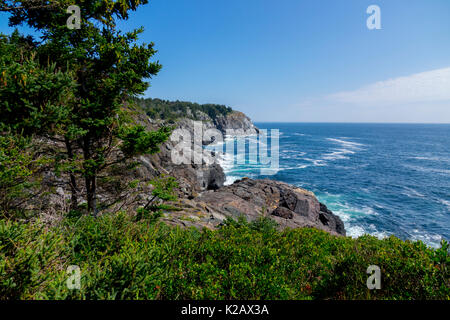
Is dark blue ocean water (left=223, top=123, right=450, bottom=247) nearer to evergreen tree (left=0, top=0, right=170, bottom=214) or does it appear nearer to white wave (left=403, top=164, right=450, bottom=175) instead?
white wave (left=403, top=164, right=450, bottom=175)

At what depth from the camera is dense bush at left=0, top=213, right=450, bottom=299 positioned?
3717 millimetres

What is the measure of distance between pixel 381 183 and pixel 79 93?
48390mm

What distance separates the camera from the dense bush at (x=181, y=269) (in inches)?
146

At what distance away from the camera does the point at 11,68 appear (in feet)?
18.1

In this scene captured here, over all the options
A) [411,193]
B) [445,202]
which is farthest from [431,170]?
[445,202]

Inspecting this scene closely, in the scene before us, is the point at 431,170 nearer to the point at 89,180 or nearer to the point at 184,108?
the point at 89,180

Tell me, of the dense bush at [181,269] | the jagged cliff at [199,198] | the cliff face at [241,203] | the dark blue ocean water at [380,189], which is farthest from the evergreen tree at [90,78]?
the dark blue ocean water at [380,189]

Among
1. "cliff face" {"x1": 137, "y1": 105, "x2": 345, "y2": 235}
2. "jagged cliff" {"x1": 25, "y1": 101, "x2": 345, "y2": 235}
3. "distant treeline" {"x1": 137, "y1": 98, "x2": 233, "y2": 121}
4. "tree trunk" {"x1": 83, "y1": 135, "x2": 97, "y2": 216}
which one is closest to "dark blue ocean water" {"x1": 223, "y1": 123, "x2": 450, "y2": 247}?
"cliff face" {"x1": 137, "y1": 105, "x2": 345, "y2": 235}

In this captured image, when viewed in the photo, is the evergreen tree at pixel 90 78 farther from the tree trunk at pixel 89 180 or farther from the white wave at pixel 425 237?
the white wave at pixel 425 237


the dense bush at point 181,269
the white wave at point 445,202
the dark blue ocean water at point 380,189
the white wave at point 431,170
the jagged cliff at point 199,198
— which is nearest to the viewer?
the dense bush at point 181,269
